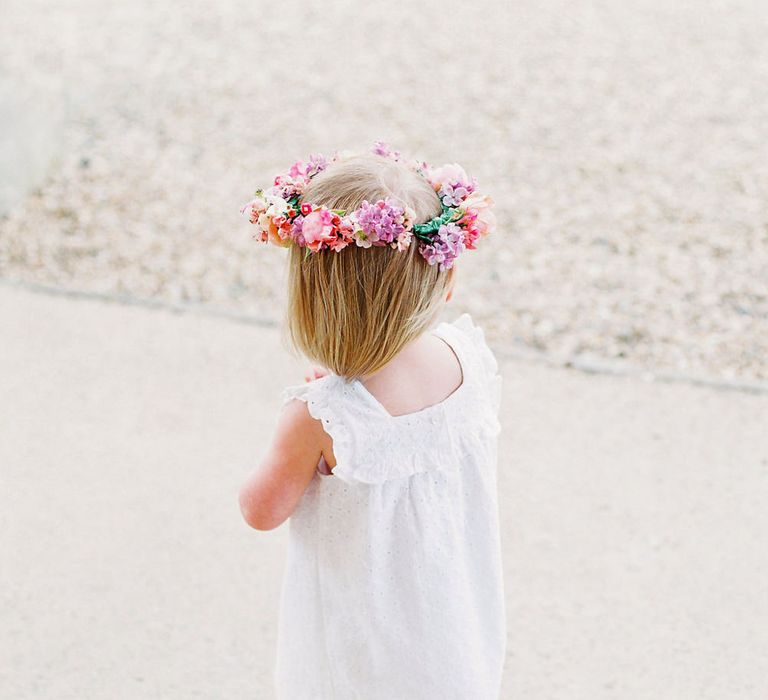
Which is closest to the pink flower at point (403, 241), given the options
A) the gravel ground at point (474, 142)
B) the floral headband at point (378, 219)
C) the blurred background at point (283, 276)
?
the floral headband at point (378, 219)

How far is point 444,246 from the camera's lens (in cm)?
144

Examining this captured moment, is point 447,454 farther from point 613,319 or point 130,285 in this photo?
point 130,285

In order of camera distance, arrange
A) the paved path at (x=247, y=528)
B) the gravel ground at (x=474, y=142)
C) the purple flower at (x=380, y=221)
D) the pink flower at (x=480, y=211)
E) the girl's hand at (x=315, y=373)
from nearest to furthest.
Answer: the purple flower at (x=380, y=221)
the pink flower at (x=480, y=211)
the girl's hand at (x=315, y=373)
the paved path at (x=247, y=528)
the gravel ground at (x=474, y=142)

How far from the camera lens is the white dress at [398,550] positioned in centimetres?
154

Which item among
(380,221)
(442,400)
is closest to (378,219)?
(380,221)

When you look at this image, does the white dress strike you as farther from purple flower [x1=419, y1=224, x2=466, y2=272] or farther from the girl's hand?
purple flower [x1=419, y1=224, x2=466, y2=272]

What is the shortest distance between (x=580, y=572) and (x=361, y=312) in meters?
1.49

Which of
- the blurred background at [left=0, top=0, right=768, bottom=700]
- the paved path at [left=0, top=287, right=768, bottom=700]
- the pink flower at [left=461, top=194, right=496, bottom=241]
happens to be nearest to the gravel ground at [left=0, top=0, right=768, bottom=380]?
the blurred background at [left=0, top=0, right=768, bottom=700]

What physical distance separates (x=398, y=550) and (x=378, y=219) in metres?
Result: 0.56

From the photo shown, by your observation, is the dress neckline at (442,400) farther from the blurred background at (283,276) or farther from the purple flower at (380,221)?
the blurred background at (283,276)

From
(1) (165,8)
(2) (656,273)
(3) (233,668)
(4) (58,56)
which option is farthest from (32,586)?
(1) (165,8)

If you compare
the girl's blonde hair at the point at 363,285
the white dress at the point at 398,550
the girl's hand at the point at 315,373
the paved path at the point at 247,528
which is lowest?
the paved path at the point at 247,528

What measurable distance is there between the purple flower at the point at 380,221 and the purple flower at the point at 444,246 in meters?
0.06

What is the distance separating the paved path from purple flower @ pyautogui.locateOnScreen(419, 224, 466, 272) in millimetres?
1312
